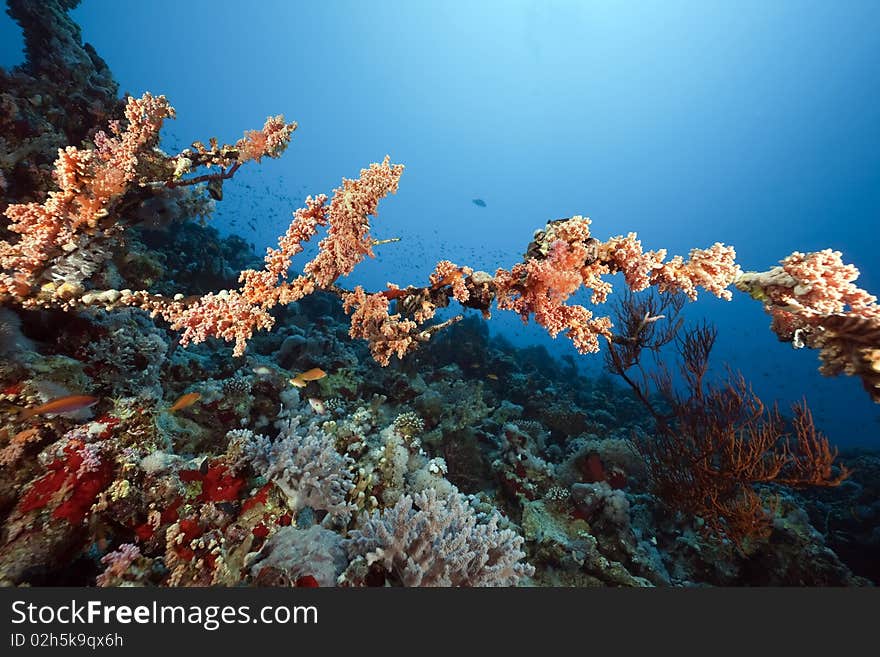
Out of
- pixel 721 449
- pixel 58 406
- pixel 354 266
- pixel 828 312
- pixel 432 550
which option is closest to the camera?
pixel 828 312

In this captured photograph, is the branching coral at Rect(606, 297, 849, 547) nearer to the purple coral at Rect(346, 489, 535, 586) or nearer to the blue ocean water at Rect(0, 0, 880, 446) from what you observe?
the purple coral at Rect(346, 489, 535, 586)

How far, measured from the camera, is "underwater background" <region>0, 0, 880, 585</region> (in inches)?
248

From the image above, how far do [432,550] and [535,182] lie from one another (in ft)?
441

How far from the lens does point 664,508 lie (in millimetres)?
6836

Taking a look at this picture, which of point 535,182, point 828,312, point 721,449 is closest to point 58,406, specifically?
point 828,312

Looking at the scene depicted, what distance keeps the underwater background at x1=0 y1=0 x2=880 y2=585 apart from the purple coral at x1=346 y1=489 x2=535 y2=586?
0.17 meters

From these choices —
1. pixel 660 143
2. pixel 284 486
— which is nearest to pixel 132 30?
pixel 284 486

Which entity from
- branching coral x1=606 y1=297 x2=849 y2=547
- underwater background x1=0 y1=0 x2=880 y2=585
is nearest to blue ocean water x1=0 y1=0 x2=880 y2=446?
underwater background x1=0 y1=0 x2=880 y2=585

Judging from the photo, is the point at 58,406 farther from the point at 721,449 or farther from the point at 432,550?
the point at 721,449

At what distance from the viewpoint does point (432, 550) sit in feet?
10.9

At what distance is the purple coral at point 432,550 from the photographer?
3.22 meters

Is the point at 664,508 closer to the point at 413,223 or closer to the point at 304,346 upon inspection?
the point at 304,346

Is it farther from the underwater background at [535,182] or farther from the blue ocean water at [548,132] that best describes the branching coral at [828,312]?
the blue ocean water at [548,132]

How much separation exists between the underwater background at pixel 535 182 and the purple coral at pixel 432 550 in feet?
0.57
